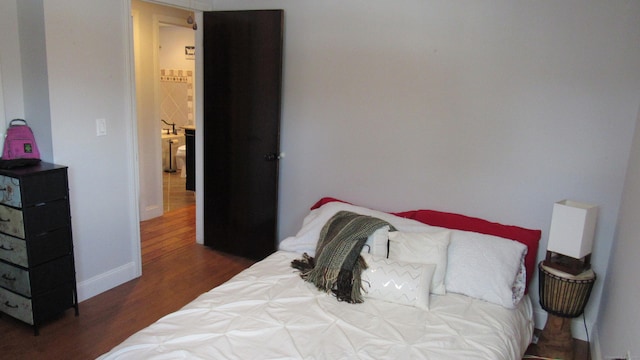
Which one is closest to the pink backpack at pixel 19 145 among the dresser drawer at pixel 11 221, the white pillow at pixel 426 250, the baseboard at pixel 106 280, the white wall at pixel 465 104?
the dresser drawer at pixel 11 221

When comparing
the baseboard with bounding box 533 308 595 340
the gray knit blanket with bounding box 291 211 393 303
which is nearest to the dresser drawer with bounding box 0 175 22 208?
the gray knit blanket with bounding box 291 211 393 303

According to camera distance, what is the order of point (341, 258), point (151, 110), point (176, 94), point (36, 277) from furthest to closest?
point (176, 94)
point (151, 110)
point (36, 277)
point (341, 258)

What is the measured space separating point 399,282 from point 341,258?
347mm

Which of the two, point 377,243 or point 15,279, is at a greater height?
point 377,243

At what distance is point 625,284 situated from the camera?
6.65 ft

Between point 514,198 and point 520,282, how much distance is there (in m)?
0.53

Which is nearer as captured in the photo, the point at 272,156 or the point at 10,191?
the point at 10,191

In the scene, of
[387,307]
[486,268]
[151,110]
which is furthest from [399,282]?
[151,110]

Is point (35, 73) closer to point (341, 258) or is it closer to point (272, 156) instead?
point (272, 156)

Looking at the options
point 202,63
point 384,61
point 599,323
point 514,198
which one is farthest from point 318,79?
point 599,323

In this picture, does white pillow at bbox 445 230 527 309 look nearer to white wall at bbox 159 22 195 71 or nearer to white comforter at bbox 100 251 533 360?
white comforter at bbox 100 251 533 360

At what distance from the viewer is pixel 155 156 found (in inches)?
190

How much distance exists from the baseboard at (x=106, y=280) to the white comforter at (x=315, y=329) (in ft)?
4.24

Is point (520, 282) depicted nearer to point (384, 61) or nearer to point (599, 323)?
point (599, 323)
